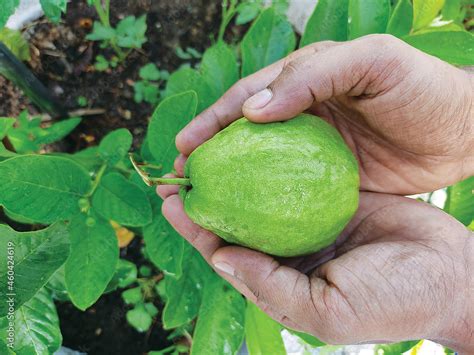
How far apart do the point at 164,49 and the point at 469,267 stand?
167 cm

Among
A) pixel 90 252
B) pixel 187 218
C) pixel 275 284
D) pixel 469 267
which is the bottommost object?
pixel 469 267

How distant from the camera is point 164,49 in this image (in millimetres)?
2221

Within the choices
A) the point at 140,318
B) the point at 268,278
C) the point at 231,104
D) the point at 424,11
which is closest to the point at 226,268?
the point at 268,278

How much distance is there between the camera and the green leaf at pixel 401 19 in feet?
4.30

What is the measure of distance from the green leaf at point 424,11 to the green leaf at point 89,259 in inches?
47.8

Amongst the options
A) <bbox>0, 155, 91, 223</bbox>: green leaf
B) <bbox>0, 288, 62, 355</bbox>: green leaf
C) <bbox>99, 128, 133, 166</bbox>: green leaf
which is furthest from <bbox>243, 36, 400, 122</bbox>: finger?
<bbox>0, 288, 62, 355</bbox>: green leaf

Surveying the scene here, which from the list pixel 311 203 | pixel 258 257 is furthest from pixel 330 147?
pixel 258 257

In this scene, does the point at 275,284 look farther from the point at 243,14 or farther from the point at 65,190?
the point at 243,14

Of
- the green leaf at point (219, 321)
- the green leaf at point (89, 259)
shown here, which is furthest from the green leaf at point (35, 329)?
the green leaf at point (219, 321)

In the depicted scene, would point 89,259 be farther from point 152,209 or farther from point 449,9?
point 449,9

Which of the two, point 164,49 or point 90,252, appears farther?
point 164,49

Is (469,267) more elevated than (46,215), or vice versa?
(46,215)

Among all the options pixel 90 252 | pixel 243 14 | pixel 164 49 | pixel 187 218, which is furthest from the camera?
pixel 164 49

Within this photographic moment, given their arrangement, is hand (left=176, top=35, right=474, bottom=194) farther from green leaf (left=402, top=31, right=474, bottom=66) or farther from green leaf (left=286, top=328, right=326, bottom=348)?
green leaf (left=286, top=328, right=326, bottom=348)
